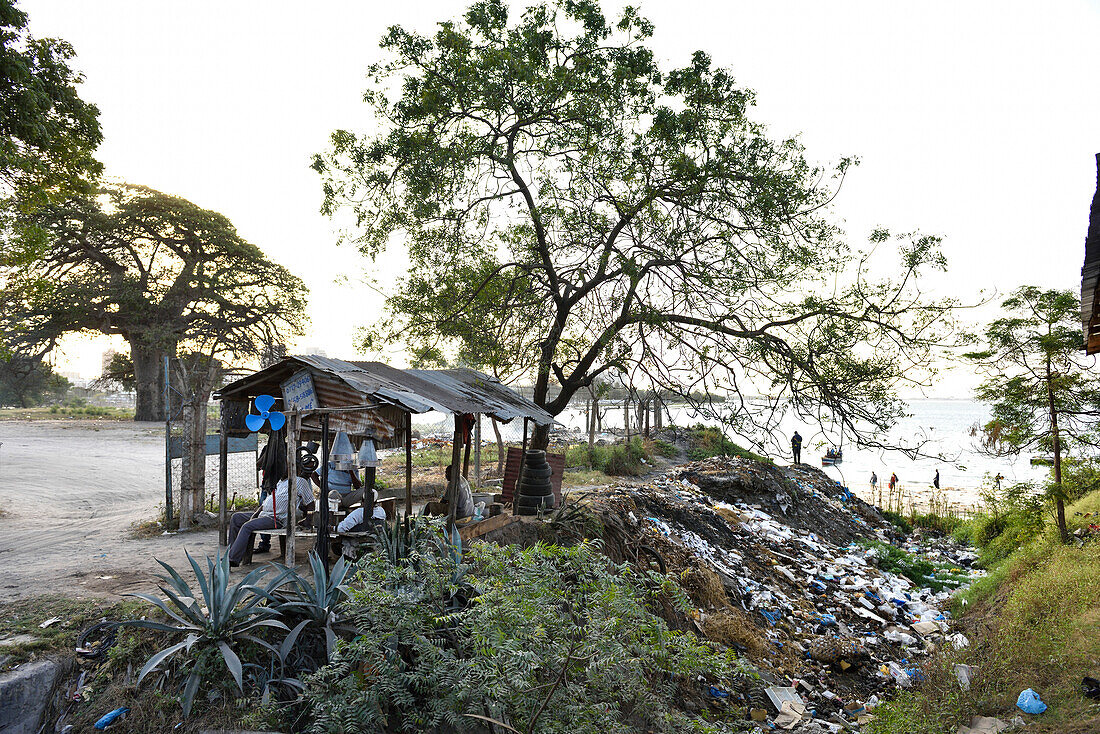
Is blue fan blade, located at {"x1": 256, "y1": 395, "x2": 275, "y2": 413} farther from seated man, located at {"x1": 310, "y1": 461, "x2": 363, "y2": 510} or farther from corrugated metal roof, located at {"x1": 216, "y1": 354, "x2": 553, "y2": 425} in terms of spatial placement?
seated man, located at {"x1": 310, "y1": 461, "x2": 363, "y2": 510}

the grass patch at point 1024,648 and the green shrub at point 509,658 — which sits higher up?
the green shrub at point 509,658

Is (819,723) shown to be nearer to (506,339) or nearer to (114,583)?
(506,339)

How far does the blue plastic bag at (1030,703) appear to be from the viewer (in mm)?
5647

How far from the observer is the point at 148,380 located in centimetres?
2803

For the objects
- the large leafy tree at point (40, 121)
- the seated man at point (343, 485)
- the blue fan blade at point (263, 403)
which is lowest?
the seated man at point (343, 485)

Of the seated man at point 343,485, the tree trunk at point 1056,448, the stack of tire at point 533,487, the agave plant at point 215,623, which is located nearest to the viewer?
the agave plant at point 215,623

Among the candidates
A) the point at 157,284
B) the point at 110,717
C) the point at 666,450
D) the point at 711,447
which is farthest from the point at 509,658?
the point at 157,284

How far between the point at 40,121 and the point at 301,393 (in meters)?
6.48

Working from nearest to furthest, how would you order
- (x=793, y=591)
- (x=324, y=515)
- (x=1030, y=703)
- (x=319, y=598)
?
(x=319, y=598) → (x=1030, y=703) → (x=324, y=515) → (x=793, y=591)

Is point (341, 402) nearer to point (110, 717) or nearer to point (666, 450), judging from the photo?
point (110, 717)

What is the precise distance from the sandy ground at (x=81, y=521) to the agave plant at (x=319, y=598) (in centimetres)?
170

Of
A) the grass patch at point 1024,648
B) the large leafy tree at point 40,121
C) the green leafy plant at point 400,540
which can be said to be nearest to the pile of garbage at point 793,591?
the grass patch at point 1024,648

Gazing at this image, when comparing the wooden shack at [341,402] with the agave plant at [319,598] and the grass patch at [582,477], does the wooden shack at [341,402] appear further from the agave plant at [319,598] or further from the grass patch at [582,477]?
the grass patch at [582,477]

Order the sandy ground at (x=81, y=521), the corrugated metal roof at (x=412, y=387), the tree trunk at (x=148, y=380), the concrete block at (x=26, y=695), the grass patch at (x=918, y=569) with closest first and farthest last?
the concrete block at (x=26, y=695) < the corrugated metal roof at (x=412, y=387) < the sandy ground at (x=81, y=521) < the grass patch at (x=918, y=569) < the tree trunk at (x=148, y=380)
